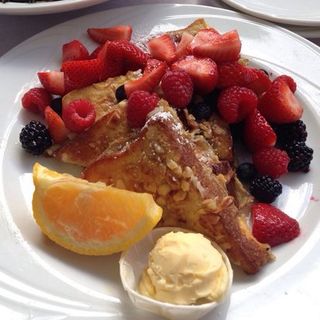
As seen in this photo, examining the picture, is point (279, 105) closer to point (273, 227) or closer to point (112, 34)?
point (273, 227)

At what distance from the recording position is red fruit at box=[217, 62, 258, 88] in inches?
73.4

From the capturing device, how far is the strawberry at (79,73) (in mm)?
1897

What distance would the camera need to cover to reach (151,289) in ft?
4.37

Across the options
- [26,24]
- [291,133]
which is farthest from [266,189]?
[26,24]

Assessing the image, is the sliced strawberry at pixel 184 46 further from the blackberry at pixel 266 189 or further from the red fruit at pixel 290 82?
the blackberry at pixel 266 189

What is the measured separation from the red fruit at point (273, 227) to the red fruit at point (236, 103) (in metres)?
0.31

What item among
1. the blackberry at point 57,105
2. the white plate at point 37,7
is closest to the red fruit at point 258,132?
the blackberry at point 57,105

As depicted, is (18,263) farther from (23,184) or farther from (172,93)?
(172,93)

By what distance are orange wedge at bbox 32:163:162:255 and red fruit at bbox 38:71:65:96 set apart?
20.1 inches

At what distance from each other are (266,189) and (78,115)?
0.57 meters

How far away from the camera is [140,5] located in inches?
89.6

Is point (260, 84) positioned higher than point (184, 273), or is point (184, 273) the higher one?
point (260, 84)

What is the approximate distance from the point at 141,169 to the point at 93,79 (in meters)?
0.50

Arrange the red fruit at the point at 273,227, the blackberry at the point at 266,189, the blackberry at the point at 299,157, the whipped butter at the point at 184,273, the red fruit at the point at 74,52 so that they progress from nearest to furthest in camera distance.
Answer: the whipped butter at the point at 184,273 < the red fruit at the point at 273,227 < the blackberry at the point at 266,189 < the blackberry at the point at 299,157 < the red fruit at the point at 74,52
